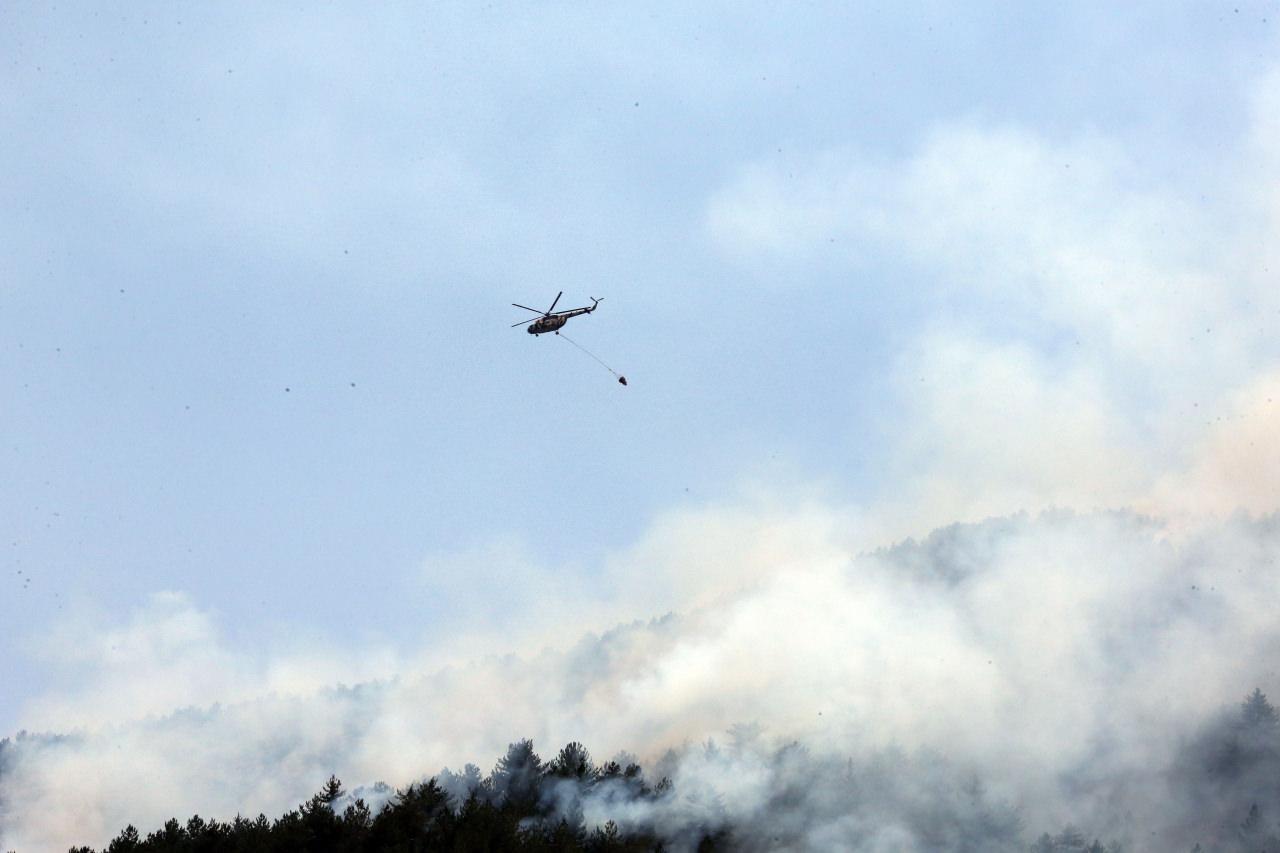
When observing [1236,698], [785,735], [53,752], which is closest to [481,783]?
[785,735]

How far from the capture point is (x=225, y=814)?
163875 millimetres

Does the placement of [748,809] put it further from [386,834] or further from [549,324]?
[549,324]

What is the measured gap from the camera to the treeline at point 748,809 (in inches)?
2921

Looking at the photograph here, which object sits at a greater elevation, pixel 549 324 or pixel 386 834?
pixel 549 324

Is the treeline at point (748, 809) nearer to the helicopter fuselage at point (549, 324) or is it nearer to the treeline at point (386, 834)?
the treeline at point (386, 834)

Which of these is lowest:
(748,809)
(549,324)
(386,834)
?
(748,809)

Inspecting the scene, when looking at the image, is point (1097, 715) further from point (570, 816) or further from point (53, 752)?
point (53, 752)

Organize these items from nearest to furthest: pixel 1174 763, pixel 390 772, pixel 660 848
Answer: pixel 660 848 < pixel 1174 763 < pixel 390 772

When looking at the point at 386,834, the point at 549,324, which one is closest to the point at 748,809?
the point at 386,834

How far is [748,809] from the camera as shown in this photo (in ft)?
360

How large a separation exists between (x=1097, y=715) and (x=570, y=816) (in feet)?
338

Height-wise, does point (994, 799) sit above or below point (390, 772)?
below

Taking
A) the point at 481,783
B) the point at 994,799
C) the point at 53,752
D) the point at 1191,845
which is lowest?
the point at 1191,845

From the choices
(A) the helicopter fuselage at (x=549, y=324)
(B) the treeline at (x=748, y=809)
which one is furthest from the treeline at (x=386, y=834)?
(A) the helicopter fuselage at (x=549, y=324)
